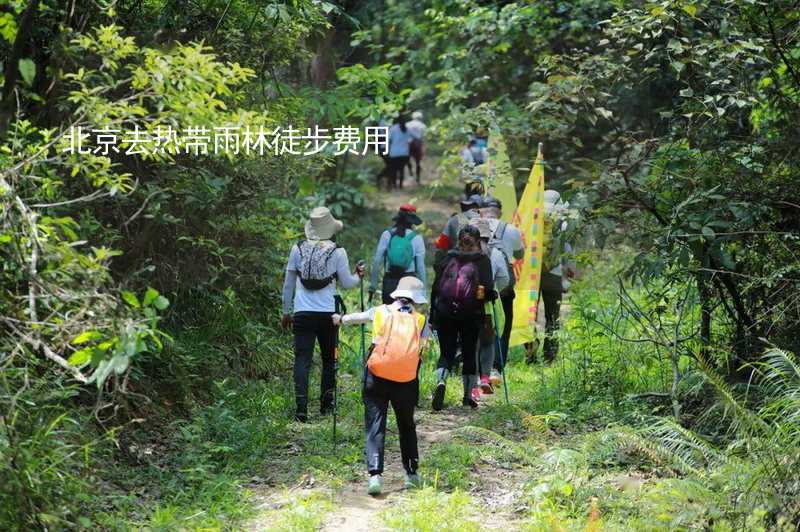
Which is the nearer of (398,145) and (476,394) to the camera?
(476,394)

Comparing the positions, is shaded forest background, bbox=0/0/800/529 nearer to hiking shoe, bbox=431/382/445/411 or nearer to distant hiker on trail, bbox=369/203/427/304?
distant hiker on trail, bbox=369/203/427/304

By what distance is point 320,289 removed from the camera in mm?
9812

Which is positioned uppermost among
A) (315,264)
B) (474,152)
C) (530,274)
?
(474,152)

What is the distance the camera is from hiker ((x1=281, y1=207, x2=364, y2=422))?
9805 mm

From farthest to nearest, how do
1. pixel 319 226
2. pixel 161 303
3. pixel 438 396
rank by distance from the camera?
pixel 438 396
pixel 319 226
pixel 161 303

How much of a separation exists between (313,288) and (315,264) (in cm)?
22

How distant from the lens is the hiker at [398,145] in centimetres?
2545

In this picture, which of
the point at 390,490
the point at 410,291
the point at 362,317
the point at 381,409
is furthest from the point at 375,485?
the point at 410,291

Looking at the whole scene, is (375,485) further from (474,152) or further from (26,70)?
(474,152)

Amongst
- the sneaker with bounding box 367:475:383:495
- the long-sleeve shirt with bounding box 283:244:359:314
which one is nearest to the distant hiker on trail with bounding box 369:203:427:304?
the long-sleeve shirt with bounding box 283:244:359:314

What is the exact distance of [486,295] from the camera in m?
10.4

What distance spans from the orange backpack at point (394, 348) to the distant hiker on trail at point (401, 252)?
10.5ft

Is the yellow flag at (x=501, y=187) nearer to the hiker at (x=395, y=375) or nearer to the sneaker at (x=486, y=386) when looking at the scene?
the sneaker at (x=486, y=386)

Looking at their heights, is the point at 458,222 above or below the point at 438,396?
above
